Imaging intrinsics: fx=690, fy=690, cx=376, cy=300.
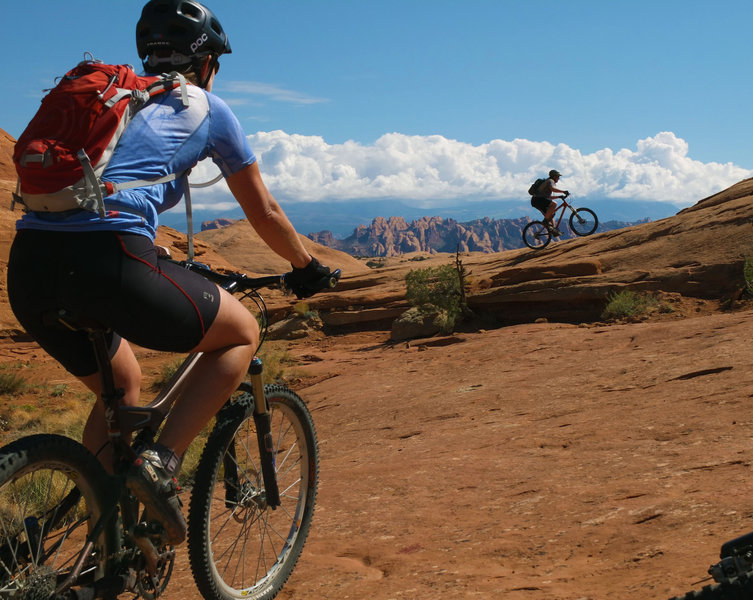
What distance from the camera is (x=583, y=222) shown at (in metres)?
21.1

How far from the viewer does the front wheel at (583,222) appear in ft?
69.1

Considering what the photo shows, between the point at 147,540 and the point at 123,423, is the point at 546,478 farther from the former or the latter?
the point at 123,423

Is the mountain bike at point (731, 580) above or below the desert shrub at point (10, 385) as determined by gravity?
above

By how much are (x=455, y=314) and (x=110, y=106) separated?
14297mm

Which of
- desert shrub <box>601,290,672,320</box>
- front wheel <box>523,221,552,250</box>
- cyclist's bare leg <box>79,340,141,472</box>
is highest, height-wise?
front wheel <box>523,221,552,250</box>

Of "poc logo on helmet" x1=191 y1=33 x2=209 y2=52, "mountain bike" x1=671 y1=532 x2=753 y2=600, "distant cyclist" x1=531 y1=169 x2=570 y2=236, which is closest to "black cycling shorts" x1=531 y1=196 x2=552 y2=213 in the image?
"distant cyclist" x1=531 y1=169 x2=570 y2=236

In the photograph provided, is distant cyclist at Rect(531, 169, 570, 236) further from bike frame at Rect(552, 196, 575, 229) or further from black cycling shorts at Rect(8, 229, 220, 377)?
black cycling shorts at Rect(8, 229, 220, 377)

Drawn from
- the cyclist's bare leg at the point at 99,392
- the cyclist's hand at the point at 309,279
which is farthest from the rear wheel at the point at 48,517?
the cyclist's hand at the point at 309,279

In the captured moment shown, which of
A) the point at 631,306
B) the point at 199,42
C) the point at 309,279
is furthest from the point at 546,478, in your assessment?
the point at 631,306

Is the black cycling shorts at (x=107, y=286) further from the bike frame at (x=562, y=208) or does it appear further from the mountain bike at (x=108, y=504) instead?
the bike frame at (x=562, y=208)

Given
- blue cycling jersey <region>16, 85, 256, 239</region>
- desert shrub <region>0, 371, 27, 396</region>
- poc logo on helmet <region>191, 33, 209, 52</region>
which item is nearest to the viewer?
blue cycling jersey <region>16, 85, 256, 239</region>

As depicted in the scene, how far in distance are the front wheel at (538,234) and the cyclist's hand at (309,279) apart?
60.8 ft

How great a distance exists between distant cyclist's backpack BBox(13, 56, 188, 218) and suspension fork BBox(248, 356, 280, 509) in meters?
1.11

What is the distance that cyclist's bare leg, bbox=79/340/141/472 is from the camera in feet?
8.95
